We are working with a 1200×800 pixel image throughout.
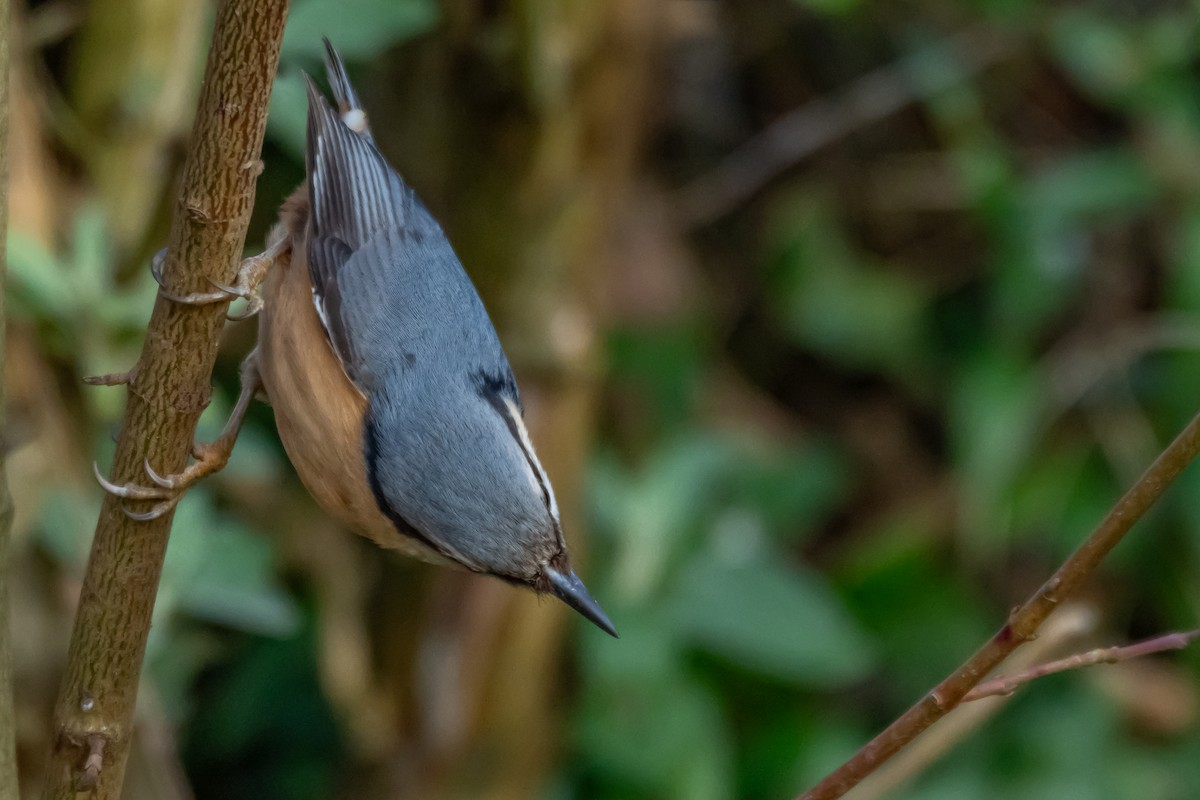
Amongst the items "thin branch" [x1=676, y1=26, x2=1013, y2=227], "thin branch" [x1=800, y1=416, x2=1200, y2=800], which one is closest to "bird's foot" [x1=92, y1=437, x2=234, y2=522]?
"thin branch" [x1=800, y1=416, x2=1200, y2=800]

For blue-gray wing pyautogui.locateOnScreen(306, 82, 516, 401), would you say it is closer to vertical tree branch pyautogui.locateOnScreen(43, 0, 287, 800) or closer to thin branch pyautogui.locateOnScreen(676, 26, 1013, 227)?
vertical tree branch pyautogui.locateOnScreen(43, 0, 287, 800)

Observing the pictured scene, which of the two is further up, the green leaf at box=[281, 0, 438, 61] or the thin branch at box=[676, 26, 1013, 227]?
the green leaf at box=[281, 0, 438, 61]

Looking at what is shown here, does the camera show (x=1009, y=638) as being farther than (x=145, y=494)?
No

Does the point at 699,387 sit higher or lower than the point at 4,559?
lower

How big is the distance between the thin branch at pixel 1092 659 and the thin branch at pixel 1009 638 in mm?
30

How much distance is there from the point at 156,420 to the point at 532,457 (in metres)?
0.51

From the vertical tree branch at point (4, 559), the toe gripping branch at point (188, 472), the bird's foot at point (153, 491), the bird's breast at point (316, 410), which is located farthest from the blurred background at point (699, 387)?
the vertical tree branch at point (4, 559)

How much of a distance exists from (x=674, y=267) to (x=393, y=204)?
1.89 m

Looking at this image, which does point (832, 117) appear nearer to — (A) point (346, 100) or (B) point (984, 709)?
(A) point (346, 100)

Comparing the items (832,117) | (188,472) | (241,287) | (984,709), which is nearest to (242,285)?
(241,287)

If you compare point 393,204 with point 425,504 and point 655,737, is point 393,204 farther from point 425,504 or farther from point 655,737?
point 655,737

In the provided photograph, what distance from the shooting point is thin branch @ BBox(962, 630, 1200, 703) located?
120cm

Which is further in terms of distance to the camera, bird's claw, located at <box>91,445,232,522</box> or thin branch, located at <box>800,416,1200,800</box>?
bird's claw, located at <box>91,445,232,522</box>

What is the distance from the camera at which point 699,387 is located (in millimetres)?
3885
